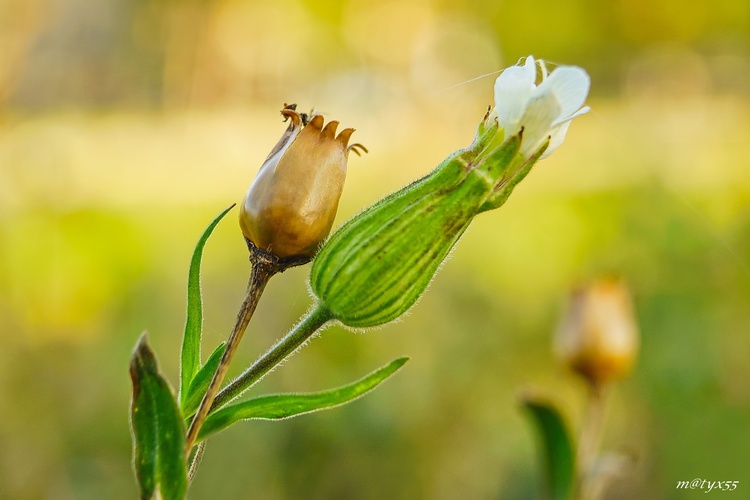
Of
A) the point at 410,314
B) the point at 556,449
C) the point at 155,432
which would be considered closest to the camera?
the point at 155,432

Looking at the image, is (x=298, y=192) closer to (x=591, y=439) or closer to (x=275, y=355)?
(x=275, y=355)

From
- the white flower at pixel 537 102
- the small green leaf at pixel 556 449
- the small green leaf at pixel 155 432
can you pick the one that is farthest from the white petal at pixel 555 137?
the small green leaf at pixel 556 449

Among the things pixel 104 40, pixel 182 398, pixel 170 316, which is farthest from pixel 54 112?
pixel 182 398

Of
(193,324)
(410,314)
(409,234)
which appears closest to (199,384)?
(193,324)

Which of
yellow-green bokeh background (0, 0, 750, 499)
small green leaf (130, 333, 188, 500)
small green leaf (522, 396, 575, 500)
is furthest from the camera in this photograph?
yellow-green bokeh background (0, 0, 750, 499)

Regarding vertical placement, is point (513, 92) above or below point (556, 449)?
above

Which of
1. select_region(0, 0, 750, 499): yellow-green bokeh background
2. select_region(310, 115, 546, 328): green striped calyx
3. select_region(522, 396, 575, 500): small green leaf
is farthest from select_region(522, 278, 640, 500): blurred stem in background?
select_region(310, 115, 546, 328): green striped calyx

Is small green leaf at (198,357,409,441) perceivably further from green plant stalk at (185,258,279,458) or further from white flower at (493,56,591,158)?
white flower at (493,56,591,158)

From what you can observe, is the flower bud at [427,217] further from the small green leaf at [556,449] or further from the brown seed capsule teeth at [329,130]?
the small green leaf at [556,449]
